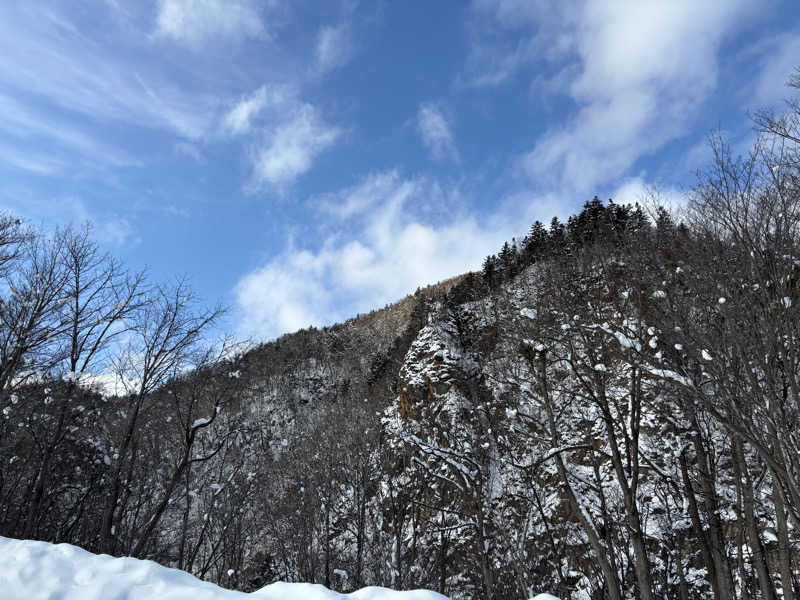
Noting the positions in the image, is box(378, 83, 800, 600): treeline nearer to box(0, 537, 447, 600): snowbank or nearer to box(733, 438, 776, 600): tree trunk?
box(733, 438, 776, 600): tree trunk

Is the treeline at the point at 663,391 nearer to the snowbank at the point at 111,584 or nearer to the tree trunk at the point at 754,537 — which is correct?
the tree trunk at the point at 754,537

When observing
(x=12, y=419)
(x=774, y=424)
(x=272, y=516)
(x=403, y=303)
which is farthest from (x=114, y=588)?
(x=403, y=303)

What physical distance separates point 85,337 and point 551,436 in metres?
13.2

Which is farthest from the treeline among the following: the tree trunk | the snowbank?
the snowbank

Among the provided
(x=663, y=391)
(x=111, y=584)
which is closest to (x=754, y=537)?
(x=663, y=391)

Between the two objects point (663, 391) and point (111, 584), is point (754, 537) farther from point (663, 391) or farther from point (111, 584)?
point (111, 584)

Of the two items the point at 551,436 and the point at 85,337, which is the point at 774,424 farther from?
the point at 85,337

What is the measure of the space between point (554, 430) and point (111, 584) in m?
8.60

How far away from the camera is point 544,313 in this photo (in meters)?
10.7

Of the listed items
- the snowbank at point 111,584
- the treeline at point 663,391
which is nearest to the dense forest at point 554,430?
the treeline at point 663,391


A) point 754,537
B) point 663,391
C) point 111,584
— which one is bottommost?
point 111,584

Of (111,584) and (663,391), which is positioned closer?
(111,584)

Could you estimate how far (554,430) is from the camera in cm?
973

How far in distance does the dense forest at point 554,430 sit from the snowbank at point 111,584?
18.8ft
